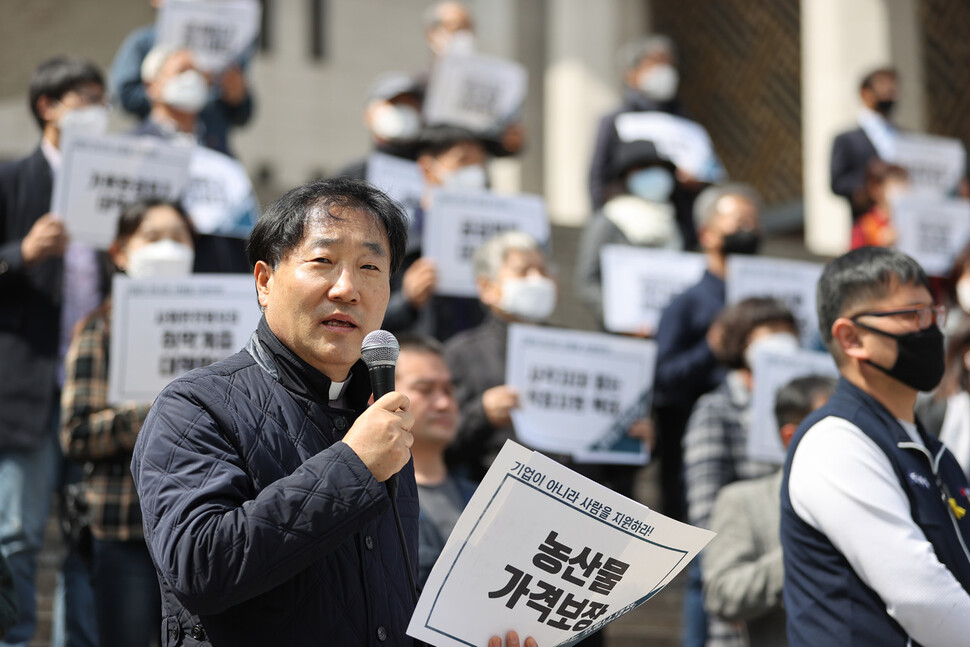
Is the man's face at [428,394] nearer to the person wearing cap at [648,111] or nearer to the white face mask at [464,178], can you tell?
the white face mask at [464,178]

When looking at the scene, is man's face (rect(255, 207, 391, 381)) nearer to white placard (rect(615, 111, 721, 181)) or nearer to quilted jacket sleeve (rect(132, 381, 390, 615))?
quilted jacket sleeve (rect(132, 381, 390, 615))

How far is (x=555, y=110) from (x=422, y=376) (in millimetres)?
11048

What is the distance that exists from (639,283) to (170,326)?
3270 millimetres

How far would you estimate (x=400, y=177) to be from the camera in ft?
25.8

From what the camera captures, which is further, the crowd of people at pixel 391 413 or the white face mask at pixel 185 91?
the white face mask at pixel 185 91

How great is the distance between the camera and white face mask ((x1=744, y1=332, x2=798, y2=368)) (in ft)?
22.0

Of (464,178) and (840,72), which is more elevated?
(840,72)

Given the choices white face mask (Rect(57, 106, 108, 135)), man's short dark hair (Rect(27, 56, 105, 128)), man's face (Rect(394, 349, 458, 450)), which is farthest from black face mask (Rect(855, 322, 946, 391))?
man's short dark hair (Rect(27, 56, 105, 128))

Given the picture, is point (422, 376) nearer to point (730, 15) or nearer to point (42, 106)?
point (42, 106)

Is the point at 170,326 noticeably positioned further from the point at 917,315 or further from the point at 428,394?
the point at 917,315

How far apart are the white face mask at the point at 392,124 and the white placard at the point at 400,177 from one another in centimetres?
90

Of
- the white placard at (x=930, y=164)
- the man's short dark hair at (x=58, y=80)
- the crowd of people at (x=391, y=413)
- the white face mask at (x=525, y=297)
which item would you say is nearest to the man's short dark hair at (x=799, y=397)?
the crowd of people at (x=391, y=413)

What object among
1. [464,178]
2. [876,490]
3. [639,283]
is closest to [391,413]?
[876,490]

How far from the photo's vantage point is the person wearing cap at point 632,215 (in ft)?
27.3
